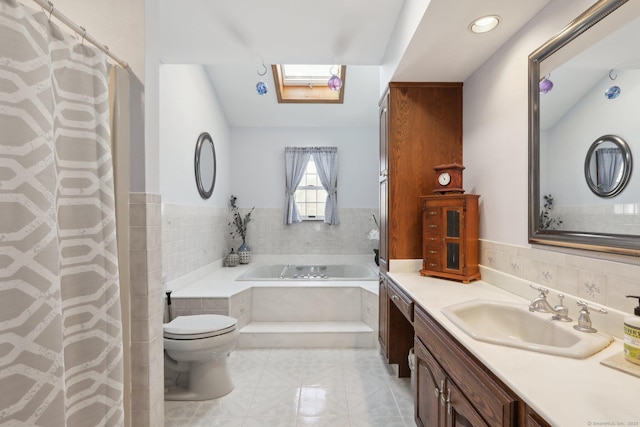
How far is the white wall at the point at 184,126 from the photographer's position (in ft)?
8.76

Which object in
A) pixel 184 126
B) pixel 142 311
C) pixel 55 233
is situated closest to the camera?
pixel 55 233

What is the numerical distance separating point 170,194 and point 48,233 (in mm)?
1934

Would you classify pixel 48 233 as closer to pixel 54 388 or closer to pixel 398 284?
pixel 54 388

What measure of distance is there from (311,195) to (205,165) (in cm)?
163

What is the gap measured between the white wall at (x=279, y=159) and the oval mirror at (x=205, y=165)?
755mm

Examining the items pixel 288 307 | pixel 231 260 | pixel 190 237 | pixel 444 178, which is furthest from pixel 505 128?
pixel 231 260

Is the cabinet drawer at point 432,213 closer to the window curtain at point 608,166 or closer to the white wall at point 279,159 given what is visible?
the window curtain at point 608,166

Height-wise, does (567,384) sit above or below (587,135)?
below

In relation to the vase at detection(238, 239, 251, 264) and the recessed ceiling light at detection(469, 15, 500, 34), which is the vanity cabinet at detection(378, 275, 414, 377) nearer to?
the recessed ceiling light at detection(469, 15, 500, 34)

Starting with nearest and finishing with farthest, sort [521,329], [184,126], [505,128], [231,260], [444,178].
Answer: [521,329]
[505,128]
[444,178]
[184,126]
[231,260]

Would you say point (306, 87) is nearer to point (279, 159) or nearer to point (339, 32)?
point (279, 159)

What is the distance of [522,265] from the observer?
5.17ft

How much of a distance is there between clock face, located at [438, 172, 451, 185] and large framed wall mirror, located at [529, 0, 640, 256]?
21.8 inches

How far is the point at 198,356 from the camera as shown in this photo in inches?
81.8
